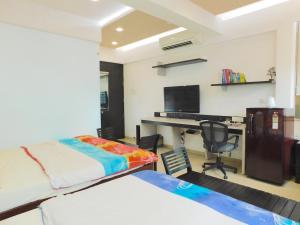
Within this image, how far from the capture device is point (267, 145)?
120 inches

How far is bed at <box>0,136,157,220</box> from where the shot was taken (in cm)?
161

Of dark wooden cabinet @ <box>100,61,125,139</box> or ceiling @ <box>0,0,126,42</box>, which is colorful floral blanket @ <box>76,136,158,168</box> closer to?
ceiling @ <box>0,0,126,42</box>

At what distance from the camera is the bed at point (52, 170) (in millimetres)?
1615

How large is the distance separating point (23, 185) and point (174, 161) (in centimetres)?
136

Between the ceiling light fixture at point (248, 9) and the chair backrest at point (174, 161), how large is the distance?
9.35 feet

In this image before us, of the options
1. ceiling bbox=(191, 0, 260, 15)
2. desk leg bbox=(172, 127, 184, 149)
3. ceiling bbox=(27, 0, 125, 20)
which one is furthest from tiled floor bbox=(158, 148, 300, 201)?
ceiling bbox=(27, 0, 125, 20)

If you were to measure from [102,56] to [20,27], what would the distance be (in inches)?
105

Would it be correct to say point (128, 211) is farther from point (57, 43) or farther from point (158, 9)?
point (57, 43)

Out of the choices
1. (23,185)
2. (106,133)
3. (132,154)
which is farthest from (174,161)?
(106,133)

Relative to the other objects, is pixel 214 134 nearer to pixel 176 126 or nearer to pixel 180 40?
pixel 176 126

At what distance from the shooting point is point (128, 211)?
→ 1.20 metres

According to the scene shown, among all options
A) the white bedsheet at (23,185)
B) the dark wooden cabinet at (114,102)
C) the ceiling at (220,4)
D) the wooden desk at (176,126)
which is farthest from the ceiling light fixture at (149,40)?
the white bedsheet at (23,185)

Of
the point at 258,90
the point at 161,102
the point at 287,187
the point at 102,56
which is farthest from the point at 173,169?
the point at 102,56

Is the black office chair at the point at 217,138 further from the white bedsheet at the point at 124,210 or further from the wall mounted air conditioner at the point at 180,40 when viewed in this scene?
the white bedsheet at the point at 124,210
